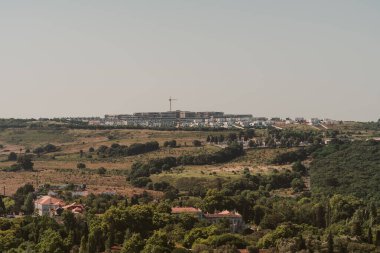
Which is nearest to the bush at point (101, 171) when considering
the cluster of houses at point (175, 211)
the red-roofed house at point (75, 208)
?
the cluster of houses at point (175, 211)

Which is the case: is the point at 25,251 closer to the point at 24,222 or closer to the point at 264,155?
the point at 24,222

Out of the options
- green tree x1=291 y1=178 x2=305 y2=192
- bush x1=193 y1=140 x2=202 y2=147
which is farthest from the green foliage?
green tree x1=291 y1=178 x2=305 y2=192

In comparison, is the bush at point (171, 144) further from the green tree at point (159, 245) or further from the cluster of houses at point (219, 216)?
the green tree at point (159, 245)

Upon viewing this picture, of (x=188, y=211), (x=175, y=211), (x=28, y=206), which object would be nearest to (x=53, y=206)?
(x=28, y=206)

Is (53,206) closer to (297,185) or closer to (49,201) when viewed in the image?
(49,201)

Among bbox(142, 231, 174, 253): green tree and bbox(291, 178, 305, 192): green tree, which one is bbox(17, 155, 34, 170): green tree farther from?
bbox(142, 231, 174, 253): green tree

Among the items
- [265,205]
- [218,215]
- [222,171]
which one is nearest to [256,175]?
[222,171]
